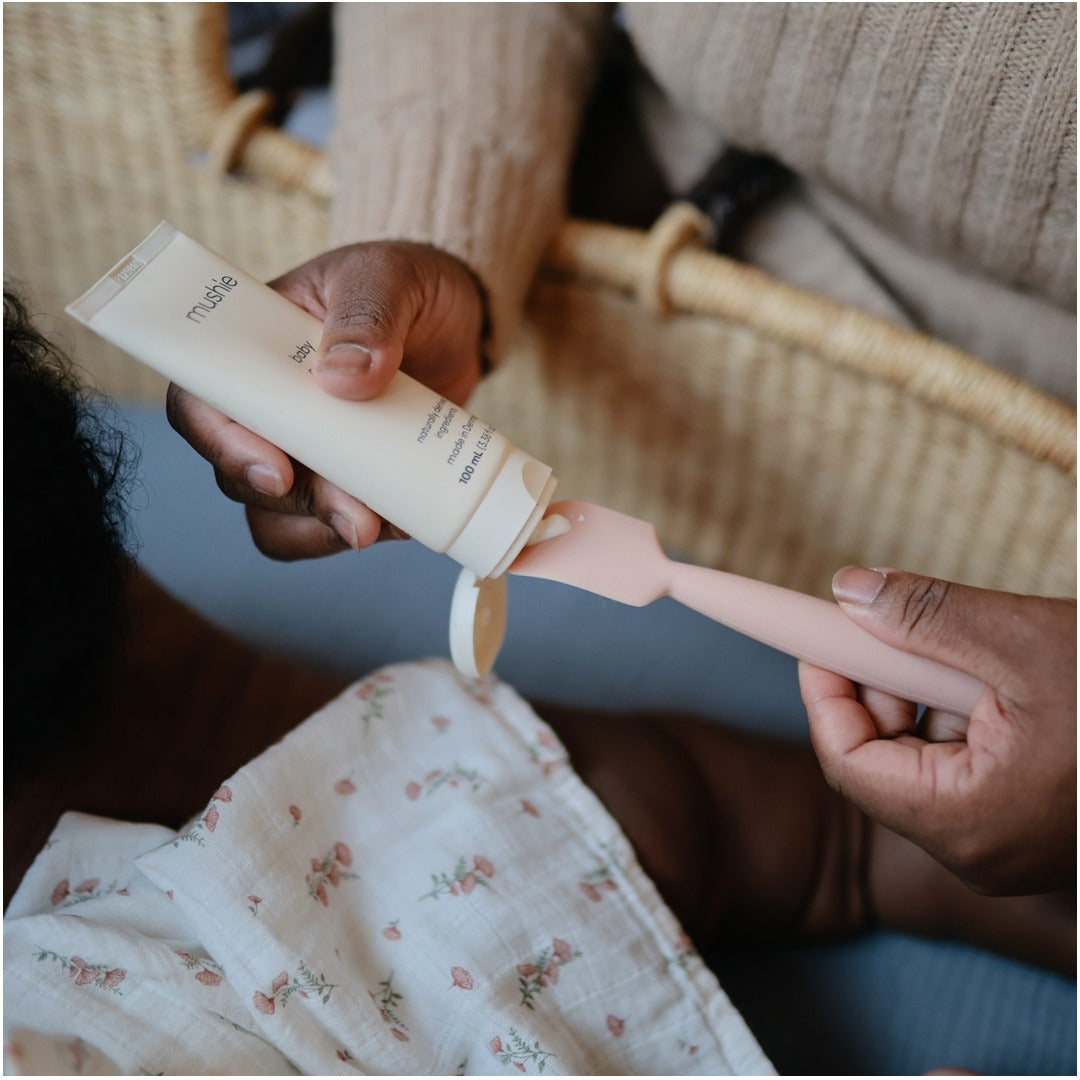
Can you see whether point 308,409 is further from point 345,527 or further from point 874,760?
point 874,760

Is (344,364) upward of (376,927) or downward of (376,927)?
upward

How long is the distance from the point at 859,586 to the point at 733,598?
40 millimetres

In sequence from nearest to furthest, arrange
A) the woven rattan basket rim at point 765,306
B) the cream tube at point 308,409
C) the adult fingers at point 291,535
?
the cream tube at point 308,409 < the adult fingers at point 291,535 < the woven rattan basket rim at point 765,306

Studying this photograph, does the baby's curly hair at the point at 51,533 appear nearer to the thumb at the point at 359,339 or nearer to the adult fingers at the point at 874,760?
the thumb at the point at 359,339

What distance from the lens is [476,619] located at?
39 cm

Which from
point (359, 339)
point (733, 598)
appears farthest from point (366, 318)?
point (733, 598)

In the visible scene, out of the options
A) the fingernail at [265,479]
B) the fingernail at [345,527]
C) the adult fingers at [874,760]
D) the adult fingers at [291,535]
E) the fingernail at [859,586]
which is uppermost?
the fingernail at [859,586]

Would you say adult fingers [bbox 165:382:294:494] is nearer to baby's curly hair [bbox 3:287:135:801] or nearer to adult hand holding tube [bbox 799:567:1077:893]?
baby's curly hair [bbox 3:287:135:801]

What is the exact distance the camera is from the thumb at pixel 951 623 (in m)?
0.33

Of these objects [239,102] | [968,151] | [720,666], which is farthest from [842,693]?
[239,102]

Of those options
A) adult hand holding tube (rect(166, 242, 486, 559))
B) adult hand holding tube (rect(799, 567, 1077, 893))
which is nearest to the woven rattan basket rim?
adult hand holding tube (rect(166, 242, 486, 559))

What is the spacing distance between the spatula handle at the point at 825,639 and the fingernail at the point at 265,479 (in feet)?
0.44

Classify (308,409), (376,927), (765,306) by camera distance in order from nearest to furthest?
(308,409), (376,927), (765,306)

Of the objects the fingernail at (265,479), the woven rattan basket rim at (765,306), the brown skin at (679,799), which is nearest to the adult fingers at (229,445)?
the fingernail at (265,479)
